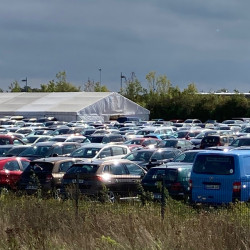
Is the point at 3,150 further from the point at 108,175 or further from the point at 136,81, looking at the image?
the point at 136,81

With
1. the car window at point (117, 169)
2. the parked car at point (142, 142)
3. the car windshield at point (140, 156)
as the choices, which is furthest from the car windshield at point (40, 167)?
the parked car at point (142, 142)

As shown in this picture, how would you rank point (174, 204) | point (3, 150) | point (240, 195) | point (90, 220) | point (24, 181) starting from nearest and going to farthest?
point (90, 220), point (174, 204), point (240, 195), point (24, 181), point (3, 150)

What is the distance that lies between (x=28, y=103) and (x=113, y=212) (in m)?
75.5

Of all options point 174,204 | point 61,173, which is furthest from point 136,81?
point 174,204

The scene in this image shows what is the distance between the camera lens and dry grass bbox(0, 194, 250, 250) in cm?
1129

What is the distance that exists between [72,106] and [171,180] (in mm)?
63148

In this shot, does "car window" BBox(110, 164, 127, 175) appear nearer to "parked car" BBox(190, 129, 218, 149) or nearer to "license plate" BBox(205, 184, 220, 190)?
"license plate" BBox(205, 184, 220, 190)

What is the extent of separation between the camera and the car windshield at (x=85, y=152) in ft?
97.8

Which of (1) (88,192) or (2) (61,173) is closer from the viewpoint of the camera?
(1) (88,192)

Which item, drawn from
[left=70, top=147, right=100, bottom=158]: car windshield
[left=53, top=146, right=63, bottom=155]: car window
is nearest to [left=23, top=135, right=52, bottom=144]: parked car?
[left=53, top=146, right=63, bottom=155]: car window

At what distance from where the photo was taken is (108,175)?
Result: 21.4 m

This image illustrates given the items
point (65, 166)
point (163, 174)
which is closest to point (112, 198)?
point (163, 174)

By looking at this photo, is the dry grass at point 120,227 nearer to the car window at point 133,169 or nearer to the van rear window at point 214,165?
the van rear window at point 214,165

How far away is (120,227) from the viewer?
12.3m
